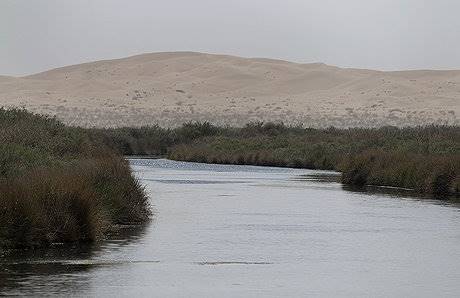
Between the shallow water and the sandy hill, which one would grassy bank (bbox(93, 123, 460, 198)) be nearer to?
the shallow water

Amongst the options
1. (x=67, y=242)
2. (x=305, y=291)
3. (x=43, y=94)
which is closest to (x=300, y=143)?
(x=67, y=242)

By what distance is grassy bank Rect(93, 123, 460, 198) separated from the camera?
135ft

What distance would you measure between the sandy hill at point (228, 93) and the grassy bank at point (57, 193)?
86.4m

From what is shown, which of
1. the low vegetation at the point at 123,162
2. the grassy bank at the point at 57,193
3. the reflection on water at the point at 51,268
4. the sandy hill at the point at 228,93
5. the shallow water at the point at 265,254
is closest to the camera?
the reflection on water at the point at 51,268

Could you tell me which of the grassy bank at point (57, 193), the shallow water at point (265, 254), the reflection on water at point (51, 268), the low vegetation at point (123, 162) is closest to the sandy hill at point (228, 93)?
the low vegetation at point (123, 162)

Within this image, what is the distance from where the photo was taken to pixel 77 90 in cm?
15188

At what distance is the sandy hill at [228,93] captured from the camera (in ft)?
411

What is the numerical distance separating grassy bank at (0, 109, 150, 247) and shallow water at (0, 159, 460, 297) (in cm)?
47

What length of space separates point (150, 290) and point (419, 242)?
27.7ft

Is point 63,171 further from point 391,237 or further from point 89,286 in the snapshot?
point 89,286

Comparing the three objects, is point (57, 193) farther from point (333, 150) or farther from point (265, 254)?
point (333, 150)

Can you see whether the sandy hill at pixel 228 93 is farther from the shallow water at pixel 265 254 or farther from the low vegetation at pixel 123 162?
the shallow water at pixel 265 254

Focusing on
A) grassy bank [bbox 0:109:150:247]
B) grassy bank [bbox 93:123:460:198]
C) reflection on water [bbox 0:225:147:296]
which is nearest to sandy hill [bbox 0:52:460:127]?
grassy bank [bbox 93:123:460:198]

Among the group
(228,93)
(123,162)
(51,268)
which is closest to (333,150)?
(123,162)
